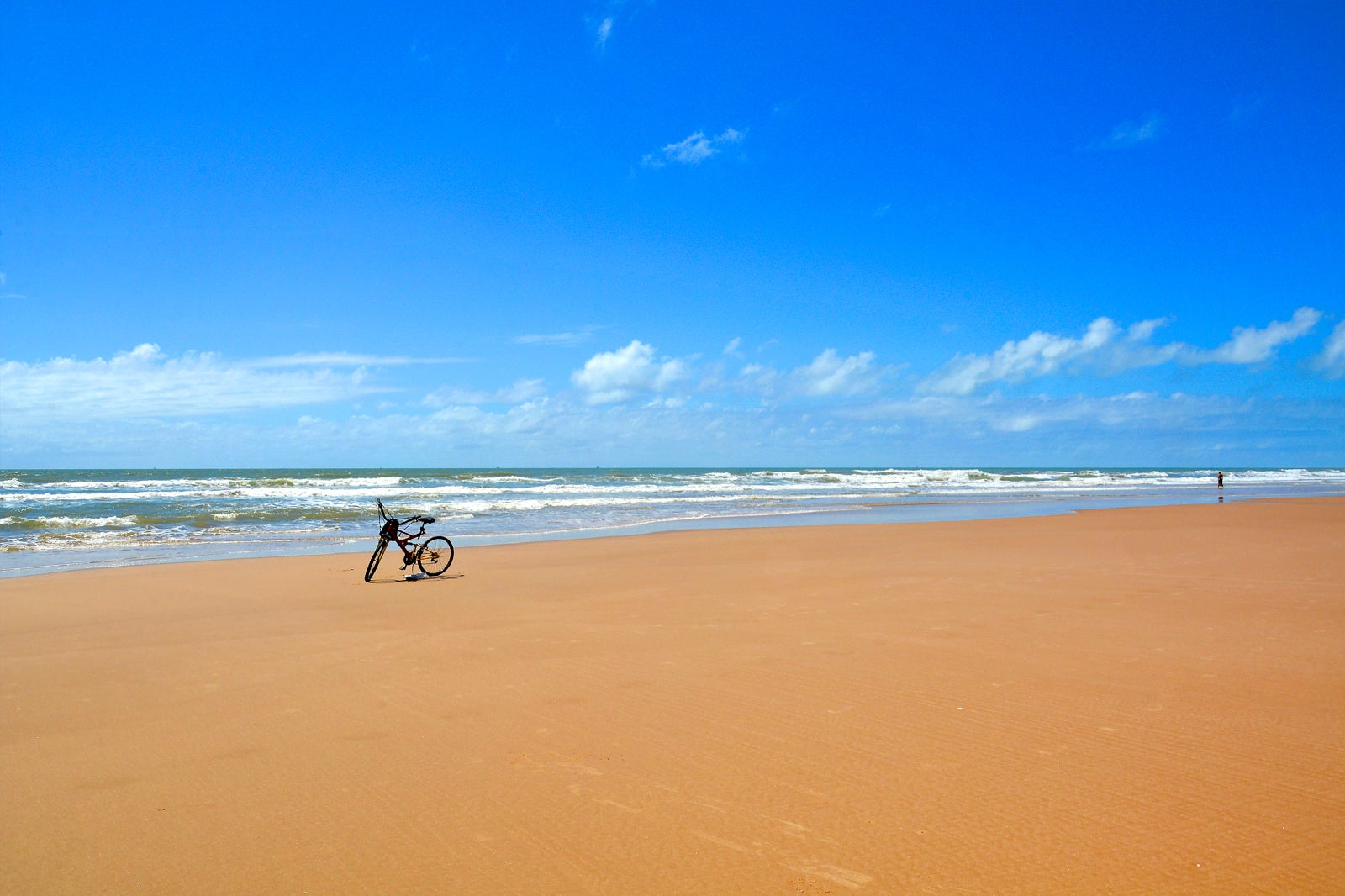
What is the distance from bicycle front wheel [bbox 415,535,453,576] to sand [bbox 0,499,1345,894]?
8.77 feet

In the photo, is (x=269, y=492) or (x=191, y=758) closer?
(x=191, y=758)

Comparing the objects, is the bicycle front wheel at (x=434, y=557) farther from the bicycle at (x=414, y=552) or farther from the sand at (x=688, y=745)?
the sand at (x=688, y=745)

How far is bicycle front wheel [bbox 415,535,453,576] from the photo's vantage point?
12.3m

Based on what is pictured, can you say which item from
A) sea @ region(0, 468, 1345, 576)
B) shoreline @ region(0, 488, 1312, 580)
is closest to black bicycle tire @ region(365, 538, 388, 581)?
shoreline @ region(0, 488, 1312, 580)

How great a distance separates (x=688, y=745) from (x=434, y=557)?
890 centimetres

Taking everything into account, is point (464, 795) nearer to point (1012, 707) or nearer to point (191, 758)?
point (191, 758)

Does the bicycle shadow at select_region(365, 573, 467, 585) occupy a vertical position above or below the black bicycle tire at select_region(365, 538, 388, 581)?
below

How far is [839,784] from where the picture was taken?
3877 millimetres

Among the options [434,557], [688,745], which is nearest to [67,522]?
[434,557]

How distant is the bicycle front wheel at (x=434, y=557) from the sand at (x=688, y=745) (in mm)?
2673

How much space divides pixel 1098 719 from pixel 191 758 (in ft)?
17.7

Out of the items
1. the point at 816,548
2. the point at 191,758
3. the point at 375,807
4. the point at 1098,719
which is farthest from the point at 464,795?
the point at 816,548

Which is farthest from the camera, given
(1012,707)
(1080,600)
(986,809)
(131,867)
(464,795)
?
(1080,600)

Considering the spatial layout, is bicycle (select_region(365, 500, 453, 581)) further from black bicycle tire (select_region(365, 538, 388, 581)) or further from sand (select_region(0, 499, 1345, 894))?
sand (select_region(0, 499, 1345, 894))
